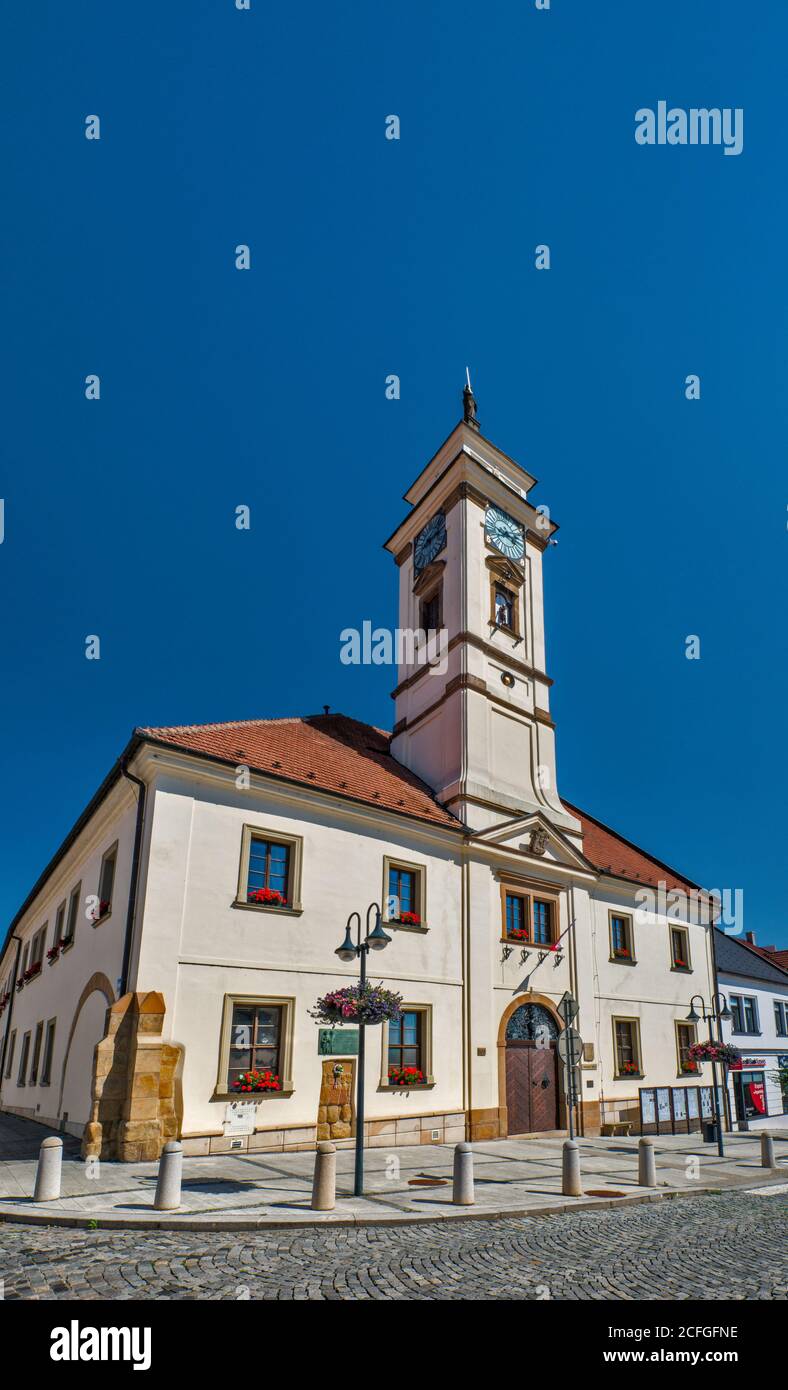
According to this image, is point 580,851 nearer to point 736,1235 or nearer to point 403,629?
point 403,629

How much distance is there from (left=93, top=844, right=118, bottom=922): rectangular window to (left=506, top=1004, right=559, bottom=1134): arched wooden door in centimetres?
1133

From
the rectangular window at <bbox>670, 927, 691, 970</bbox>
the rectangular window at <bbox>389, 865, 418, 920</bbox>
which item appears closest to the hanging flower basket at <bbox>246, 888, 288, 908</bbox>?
the rectangular window at <bbox>389, 865, 418, 920</bbox>

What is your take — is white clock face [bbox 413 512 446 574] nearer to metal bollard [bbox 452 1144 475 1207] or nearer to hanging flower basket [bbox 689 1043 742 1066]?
hanging flower basket [bbox 689 1043 742 1066]

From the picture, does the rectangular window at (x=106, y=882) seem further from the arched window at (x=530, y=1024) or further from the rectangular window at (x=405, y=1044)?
the arched window at (x=530, y=1024)

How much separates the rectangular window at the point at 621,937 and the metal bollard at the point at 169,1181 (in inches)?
782

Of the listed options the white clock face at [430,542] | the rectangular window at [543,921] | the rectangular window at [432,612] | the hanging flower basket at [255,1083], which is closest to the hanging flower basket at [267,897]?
the hanging flower basket at [255,1083]

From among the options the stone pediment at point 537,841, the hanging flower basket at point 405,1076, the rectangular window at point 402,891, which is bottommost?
the hanging flower basket at point 405,1076

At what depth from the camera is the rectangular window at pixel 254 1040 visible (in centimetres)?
1594

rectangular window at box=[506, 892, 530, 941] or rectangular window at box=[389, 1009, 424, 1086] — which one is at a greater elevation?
rectangular window at box=[506, 892, 530, 941]

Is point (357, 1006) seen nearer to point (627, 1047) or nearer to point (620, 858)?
point (627, 1047)

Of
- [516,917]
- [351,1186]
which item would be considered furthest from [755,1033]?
[351,1186]

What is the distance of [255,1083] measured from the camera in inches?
623

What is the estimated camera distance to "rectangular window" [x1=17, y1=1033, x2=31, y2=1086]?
84.9 ft
